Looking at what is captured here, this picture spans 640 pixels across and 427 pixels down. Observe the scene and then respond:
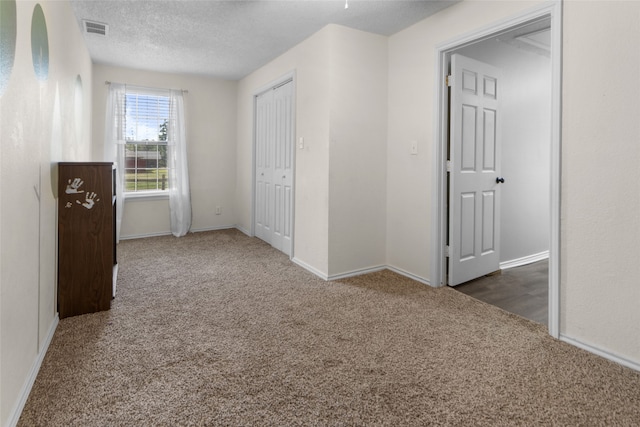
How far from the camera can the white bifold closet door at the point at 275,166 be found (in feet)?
14.1

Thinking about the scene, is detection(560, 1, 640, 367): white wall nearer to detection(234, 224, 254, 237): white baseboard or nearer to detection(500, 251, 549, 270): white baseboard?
detection(500, 251, 549, 270): white baseboard

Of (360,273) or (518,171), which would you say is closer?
(360,273)

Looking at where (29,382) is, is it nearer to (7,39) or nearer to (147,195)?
(7,39)

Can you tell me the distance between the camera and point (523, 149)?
397 centimetres

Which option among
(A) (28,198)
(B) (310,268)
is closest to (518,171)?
(B) (310,268)

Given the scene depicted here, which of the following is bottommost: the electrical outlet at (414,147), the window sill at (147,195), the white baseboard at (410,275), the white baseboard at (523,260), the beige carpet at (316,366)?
the beige carpet at (316,366)

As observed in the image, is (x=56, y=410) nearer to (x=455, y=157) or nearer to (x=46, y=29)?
(x=46, y=29)

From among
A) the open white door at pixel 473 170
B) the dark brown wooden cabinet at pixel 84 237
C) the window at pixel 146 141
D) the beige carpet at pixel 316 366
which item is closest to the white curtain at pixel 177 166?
the window at pixel 146 141

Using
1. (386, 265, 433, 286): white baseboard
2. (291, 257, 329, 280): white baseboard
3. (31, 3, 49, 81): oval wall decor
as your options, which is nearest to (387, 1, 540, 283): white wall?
(386, 265, 433, 286): white baseboard

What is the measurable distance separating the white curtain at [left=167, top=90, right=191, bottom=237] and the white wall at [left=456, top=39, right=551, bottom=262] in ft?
13.2

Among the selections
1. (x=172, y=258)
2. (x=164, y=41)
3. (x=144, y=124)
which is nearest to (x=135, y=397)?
Result: (x=172, y=258)

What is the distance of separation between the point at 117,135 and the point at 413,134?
3966 mm

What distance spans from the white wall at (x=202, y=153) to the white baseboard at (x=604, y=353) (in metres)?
4.80

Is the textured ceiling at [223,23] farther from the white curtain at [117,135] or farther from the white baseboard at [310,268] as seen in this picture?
the white baseboard at [310,268]
